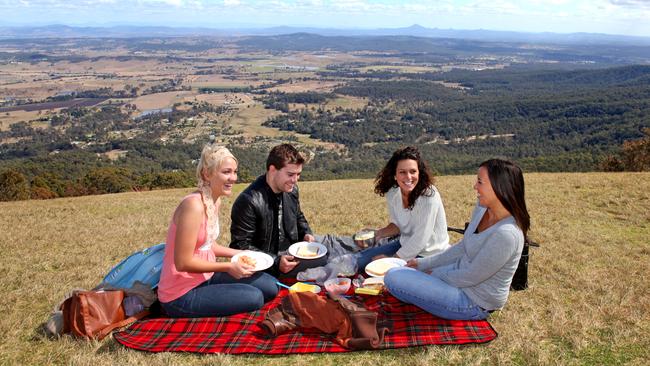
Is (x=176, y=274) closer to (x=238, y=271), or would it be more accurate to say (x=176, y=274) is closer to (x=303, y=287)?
(x=238, y=271)

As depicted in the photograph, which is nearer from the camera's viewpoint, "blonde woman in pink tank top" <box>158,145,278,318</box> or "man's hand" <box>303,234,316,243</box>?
"blonde woman in pink tank top" <box>158,145,278,318</box>

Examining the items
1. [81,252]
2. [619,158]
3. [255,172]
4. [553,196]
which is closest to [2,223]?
[81,252]

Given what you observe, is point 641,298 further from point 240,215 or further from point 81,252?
point 81,252

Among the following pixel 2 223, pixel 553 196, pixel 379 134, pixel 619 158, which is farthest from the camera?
pixel 379 134

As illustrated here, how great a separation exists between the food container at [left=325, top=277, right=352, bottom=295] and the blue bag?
2.31 metres

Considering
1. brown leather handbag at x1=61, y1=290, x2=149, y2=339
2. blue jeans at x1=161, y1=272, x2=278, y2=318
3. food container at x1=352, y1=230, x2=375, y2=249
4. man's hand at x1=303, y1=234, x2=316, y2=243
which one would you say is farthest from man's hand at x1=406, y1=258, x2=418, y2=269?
brown leather handbag at x1=61, y1=290, x2=149, y2=339

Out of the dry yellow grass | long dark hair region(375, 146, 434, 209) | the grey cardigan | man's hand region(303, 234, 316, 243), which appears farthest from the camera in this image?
the dry yellow grass

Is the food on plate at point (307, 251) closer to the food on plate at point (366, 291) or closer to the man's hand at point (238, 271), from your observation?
the food on plate at point (366, 291)

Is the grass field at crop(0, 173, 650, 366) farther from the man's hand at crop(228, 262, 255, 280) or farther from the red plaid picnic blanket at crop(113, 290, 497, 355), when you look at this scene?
the man's hand at crop(228, 262, 255, 280)

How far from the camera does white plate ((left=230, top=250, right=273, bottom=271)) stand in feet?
19.1

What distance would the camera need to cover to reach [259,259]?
19.9ft

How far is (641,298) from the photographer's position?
21.0ft

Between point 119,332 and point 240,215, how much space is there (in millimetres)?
2128

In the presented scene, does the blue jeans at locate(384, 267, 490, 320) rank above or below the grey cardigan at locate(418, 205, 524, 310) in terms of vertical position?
below
